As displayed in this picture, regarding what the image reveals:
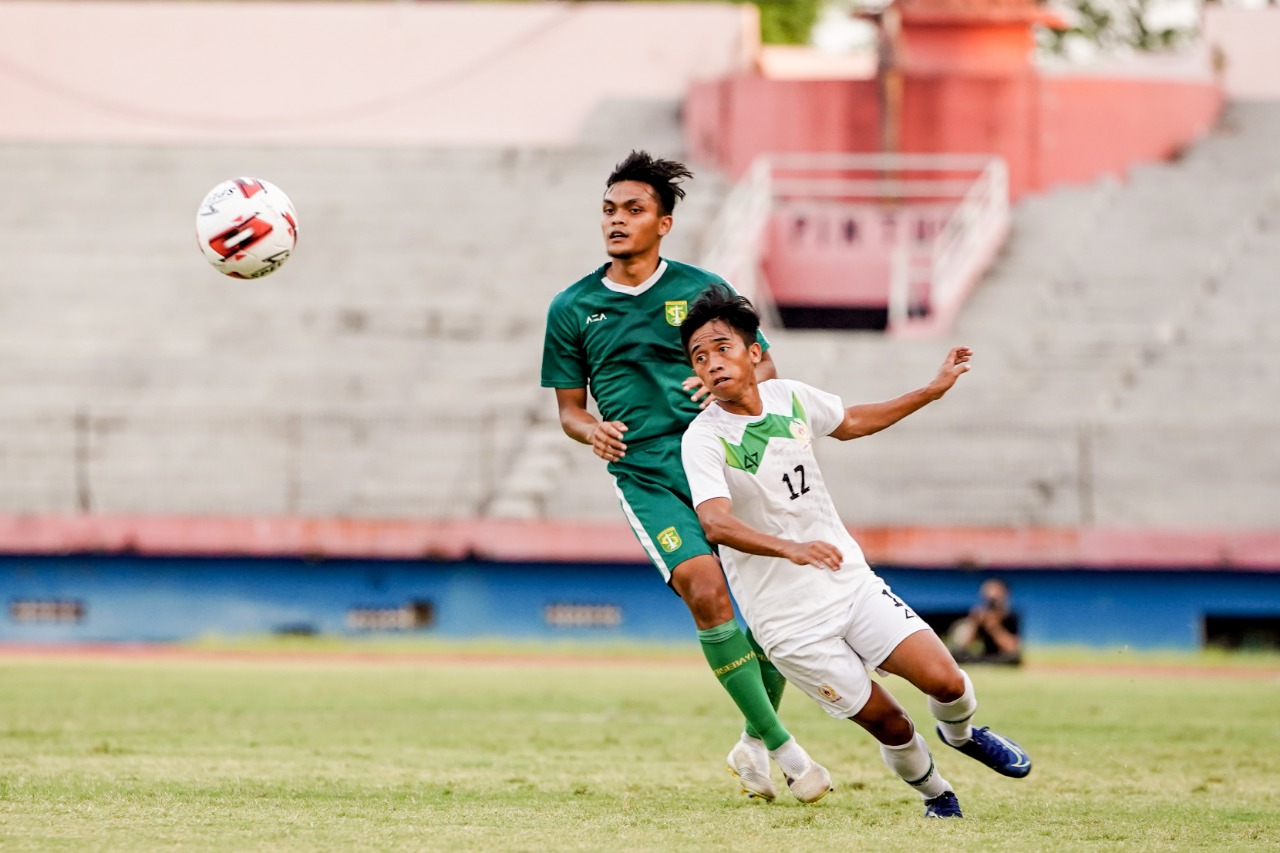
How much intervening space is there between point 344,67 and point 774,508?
27637 millimetres

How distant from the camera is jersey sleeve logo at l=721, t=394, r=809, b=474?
7.41m

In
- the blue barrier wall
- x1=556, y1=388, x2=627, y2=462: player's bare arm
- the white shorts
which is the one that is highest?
x1=556, y1=388, x2=627, y2=462: player's bare arm

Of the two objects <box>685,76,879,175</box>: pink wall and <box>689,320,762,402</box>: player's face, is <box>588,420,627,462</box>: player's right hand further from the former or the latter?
<box>685,76,879,175</box>: pink wall

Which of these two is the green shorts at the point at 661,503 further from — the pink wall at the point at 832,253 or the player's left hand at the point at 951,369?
the pink wall at the point at 832,253

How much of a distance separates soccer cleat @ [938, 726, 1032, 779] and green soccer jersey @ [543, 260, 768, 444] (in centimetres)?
168

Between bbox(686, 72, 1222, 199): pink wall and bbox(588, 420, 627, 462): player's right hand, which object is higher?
bbox(686, 72, 1222, 199): pink wall

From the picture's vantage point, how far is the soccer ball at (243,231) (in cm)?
899

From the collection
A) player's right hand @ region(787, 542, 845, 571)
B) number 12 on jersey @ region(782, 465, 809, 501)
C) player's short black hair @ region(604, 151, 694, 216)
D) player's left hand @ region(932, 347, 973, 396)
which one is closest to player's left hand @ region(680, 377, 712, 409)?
number 12 on jersey @ region(782, 465, 809, 501)

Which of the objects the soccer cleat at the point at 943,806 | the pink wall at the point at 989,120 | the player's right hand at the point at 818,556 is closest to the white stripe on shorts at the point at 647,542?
the player's right hand at the point at 818,556

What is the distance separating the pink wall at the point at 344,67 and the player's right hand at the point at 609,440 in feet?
83.1

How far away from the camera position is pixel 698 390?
7.96m

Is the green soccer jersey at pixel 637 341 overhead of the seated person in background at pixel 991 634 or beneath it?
overhead

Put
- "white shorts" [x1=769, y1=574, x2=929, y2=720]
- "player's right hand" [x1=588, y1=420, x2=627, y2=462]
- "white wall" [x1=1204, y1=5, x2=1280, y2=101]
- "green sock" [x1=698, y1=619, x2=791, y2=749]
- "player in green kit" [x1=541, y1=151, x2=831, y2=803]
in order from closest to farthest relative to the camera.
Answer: "white shorts" [x1=769, y1=574, x2=929, y2=720] < "green sock" [x1=698, y1=619, x2=791, y2=749] < "player in green kit" [x1=541, y1=151, x2=831, y2=803] < "player's right hand" [x1=588, y1=420, x2=627, y2=462] < "white wall" [x1=1204, y1=5, x2=1280, y2=101]

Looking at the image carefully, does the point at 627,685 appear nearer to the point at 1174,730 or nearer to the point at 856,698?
the point at 1174,730
